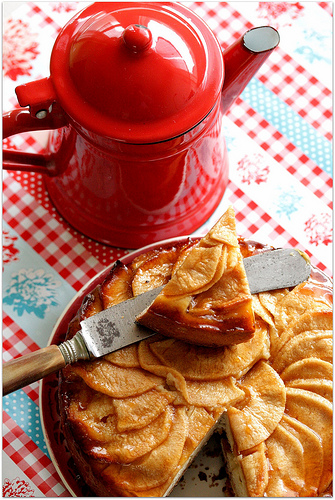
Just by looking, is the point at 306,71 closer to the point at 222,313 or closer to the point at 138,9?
the point at 138,9

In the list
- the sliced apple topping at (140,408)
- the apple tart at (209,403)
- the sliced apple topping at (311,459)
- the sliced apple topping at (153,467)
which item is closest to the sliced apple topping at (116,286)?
the apple tart at (209,403)

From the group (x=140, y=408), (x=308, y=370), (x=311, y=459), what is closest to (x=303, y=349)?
(x=308, y=370)

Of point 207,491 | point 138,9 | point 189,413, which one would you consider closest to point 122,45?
point 138,9

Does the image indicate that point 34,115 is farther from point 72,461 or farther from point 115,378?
point 72,461

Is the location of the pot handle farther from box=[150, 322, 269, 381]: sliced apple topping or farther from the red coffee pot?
box=[150, 322, 269, 381]: sliced apple topping

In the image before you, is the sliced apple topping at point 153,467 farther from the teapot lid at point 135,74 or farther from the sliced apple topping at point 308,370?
the teapot lid at point 135,74

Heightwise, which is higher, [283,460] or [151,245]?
[151,245]
